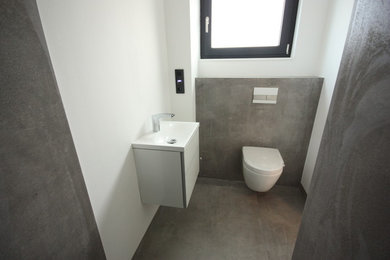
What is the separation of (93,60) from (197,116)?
1267 millimetres

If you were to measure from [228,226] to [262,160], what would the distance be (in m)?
0.68

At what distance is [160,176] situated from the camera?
1237 millimetres

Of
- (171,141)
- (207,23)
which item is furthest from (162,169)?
(207,23)

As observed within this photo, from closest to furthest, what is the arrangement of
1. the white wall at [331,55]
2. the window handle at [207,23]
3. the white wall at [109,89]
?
the white wall at [109,89], the white wall at [331,55], the window handle at [207,23]

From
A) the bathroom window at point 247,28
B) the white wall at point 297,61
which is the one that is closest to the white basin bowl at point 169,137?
the white wall at point 297,61

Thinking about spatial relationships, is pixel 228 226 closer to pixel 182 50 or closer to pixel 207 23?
pixel 182 50

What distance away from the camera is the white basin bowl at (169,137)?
1.16 metres

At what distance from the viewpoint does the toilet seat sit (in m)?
1.56

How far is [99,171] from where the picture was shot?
35.2 inches

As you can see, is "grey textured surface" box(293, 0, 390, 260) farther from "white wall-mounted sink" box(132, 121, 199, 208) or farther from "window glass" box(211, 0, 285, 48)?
"window glass" box(211, 0, 285, 48)

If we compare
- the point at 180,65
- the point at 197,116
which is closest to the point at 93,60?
the point at 180,65

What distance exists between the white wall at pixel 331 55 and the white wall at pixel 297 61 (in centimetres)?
10

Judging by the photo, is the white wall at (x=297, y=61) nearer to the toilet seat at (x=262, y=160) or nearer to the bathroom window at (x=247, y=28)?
the bathroom window at (x=247, y=28)

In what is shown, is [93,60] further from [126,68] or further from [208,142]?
[208,142]
